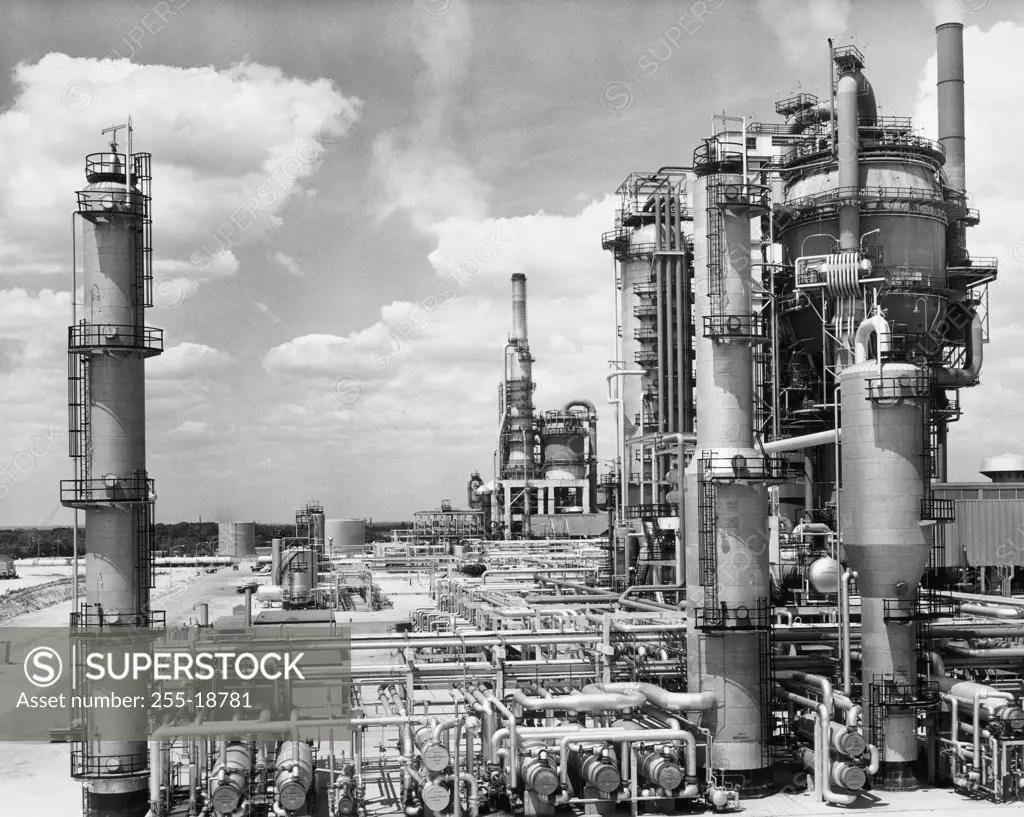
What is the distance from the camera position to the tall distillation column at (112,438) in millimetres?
29312

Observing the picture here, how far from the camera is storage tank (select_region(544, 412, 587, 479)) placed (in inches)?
4636

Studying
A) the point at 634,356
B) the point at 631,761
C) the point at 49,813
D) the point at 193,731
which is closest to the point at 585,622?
the point at 631,761

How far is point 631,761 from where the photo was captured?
2812cm

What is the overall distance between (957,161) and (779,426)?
20.0 m

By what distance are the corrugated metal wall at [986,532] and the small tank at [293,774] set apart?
148 feet

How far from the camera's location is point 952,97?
225 feet

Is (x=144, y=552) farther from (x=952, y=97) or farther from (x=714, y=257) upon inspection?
(x=952, y=97)

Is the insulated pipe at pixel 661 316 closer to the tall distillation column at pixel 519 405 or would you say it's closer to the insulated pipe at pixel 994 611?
the insulated pipe at pixel 994 611

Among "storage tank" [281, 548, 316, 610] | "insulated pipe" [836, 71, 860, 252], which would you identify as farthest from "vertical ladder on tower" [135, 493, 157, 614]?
"insulated pipe" [836, 71, 860, 252]

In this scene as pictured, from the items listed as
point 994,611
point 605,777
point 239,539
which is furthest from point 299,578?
point 239,539

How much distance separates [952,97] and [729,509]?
154 ft

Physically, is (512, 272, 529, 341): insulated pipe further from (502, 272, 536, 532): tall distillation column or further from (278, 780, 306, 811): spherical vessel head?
(278, 780, 306, 811): spherical vessel head

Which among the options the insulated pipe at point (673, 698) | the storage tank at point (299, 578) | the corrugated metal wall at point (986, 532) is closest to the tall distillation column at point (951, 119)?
the corrugated metal wall at point (986, 532)

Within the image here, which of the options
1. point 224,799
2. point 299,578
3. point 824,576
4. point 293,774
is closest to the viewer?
point 224,799
